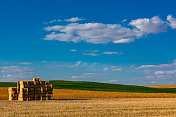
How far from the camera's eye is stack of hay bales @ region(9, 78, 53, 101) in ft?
108

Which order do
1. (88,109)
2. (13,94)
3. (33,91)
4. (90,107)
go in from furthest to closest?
(13,94), (33,91), (90,107), (88,109)

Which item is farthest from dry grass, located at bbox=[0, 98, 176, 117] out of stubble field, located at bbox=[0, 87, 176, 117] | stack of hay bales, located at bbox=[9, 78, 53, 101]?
stack of hay bales, located at bbox=[9, 78, 53, 101]

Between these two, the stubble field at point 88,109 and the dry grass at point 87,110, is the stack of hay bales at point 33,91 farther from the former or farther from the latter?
the dry grass at point 87,110

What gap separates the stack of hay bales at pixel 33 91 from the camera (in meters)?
33.1

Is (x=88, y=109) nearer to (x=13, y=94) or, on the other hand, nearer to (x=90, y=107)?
(x=90, y=107)

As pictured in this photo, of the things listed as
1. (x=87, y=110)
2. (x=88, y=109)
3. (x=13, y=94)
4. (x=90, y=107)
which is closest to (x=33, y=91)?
(x=13, y=94)

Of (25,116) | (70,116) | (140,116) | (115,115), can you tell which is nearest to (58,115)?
(70,116)

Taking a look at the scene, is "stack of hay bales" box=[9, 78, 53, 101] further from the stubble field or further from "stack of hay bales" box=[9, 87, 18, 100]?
the stubble field

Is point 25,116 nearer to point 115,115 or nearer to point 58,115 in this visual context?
point 58,115

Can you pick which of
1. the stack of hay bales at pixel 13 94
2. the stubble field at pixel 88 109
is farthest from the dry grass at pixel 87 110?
the stack of hay bales at pixel 13 94

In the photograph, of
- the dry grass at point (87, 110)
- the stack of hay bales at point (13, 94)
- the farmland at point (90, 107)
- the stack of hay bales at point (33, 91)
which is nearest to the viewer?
the dry grass at point (87, 110)

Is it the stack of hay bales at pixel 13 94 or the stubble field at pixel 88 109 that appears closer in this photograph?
the stubble field at pixel 88 109

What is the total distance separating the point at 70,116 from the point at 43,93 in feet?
57.4

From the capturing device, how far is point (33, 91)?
33406mm
